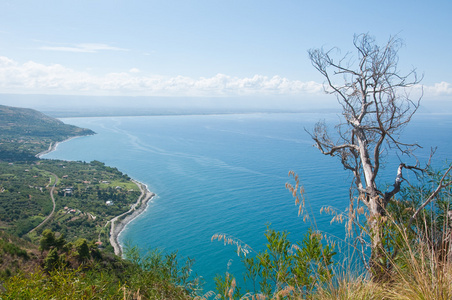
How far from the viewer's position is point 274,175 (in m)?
35.6

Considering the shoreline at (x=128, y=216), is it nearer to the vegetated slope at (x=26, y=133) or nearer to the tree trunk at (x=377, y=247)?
the tree trunk at (x=377, y=247)

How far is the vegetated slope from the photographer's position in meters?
54.8

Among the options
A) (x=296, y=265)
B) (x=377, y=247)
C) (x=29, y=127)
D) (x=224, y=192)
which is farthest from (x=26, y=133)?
(x=377, y=247)

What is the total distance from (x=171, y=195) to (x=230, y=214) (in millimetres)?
9306

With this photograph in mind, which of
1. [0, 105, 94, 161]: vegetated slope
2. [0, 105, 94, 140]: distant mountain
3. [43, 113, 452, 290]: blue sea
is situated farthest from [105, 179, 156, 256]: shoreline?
[0, 105, 94, 140]: distant mountain

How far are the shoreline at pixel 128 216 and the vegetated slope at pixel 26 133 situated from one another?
3014cm

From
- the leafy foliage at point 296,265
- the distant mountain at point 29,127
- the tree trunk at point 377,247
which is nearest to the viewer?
the leafy foliage at point 296,265

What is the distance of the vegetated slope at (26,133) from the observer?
2159 inches

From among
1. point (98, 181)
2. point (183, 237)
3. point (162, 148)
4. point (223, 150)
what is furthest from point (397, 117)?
point (162, 148)

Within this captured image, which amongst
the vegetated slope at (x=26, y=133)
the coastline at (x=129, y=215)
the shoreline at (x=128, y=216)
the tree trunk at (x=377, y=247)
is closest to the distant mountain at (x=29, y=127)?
the vegetated slope at (x=26, y=133)

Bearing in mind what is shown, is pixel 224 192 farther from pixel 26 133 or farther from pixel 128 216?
pixel 26 133

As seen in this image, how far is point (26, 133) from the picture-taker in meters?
76.4

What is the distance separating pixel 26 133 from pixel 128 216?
210ft

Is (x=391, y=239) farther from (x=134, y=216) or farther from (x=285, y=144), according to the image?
(x=285, y=144)
